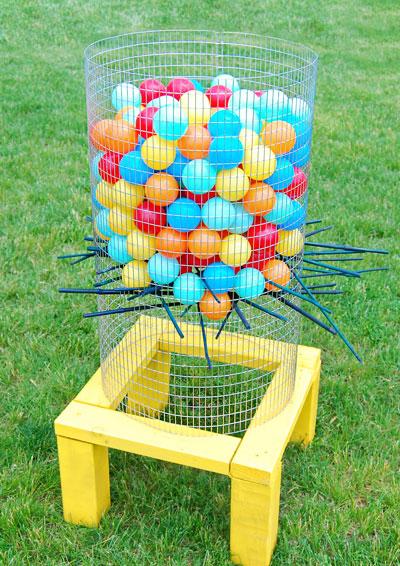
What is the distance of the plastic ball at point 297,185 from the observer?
1993 millimetres

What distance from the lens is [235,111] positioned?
1.85 metres

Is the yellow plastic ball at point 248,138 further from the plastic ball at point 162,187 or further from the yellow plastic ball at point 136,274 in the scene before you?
the yellow plastic ball at point 136,274

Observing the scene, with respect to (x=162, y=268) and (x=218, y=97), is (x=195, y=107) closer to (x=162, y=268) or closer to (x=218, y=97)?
(x=218, y=97)

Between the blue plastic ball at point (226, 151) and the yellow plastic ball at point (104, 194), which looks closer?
the blue plastic ball at point (226, 151)

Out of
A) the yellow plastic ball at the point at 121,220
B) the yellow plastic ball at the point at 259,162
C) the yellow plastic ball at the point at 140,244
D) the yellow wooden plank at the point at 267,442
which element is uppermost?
the yellow plastic ball at the point at 259,162

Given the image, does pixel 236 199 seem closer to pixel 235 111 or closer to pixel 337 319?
pixel 235 111

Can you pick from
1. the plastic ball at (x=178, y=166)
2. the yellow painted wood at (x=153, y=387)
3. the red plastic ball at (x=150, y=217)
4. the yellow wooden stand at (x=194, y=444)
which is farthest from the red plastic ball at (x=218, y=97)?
the yellow painted wood at (x=153, y=387)

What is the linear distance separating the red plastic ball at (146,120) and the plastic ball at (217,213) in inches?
8.8

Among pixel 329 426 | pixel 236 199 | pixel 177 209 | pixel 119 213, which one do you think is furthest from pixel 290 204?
pixel 329 426

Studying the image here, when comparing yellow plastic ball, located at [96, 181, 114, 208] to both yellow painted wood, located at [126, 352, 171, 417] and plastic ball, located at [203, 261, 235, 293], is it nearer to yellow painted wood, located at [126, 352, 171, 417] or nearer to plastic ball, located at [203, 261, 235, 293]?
plastic ball, located at [203, 261, 235, 293]

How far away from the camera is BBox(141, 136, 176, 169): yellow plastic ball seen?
69.8 inches

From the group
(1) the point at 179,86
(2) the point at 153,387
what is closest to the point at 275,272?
(1) the point at 179,86

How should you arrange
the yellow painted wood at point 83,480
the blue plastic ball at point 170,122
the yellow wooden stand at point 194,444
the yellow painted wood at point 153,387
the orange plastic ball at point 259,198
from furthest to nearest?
the yellow painted wood at point 153,387
the yellow painted wood at point 83,480
the yellow wooden stand at point 194,444
the orange plastic ball at point 259,198
the blue plastic ball at point 170,122

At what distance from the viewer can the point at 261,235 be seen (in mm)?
1906
